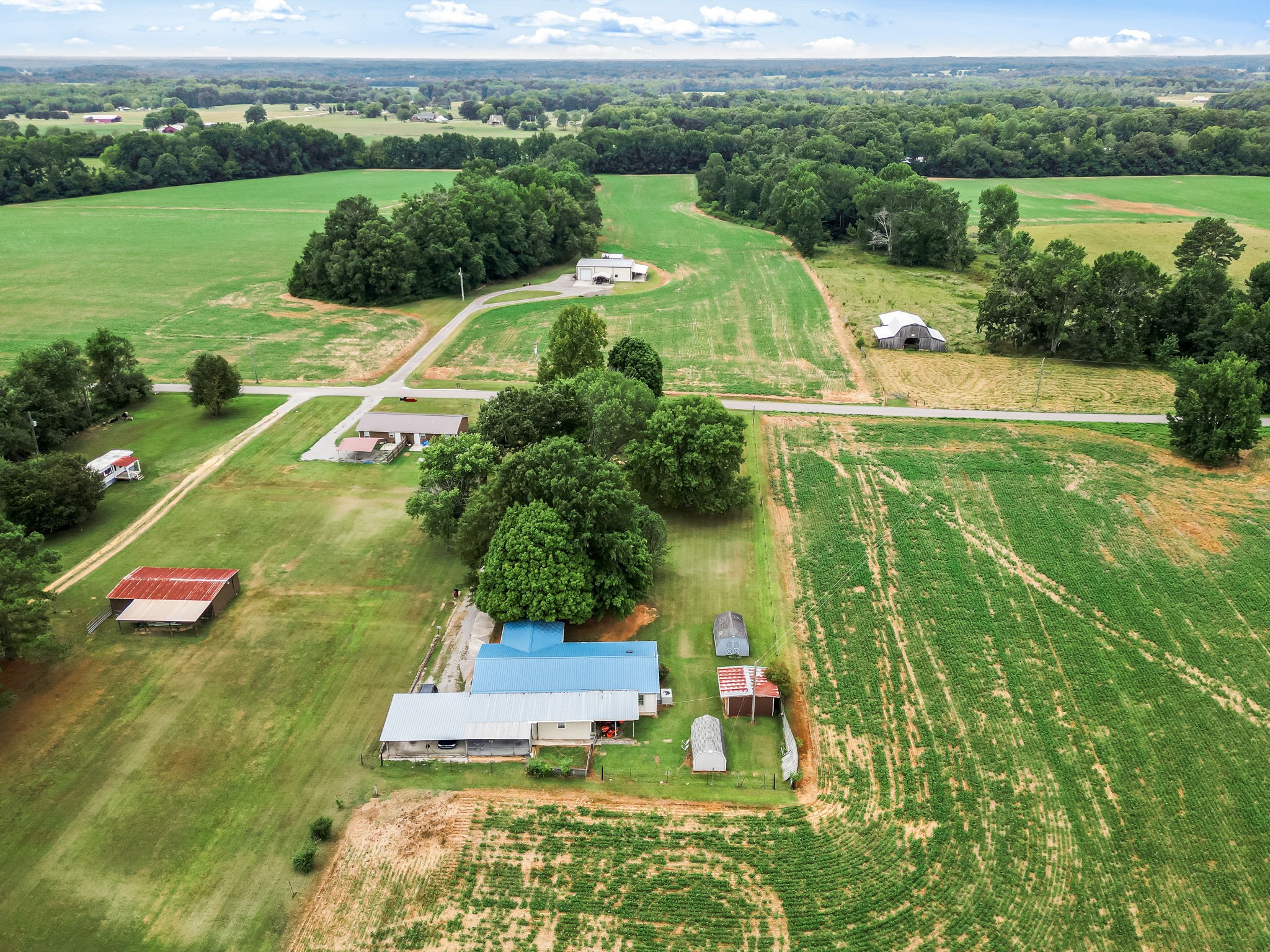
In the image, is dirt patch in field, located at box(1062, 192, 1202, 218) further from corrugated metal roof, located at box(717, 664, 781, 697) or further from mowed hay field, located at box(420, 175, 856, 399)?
corrugated metal roof, located at box(717, 664, 781, 697)

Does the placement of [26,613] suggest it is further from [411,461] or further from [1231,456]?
[1231,456]

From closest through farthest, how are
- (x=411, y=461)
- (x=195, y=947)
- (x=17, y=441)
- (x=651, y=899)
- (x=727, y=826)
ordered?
(x=195, y=947) < (x=651, y=899) < (x=727, y=826) < (x=17, y=441) < (x=411, y=461)

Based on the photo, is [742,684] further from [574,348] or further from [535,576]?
[574,348]

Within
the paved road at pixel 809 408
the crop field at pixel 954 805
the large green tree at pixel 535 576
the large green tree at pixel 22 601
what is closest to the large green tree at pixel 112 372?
the paved road at pixel 809 408

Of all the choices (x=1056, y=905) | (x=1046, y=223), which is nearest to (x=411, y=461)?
(x=1056, y=905)

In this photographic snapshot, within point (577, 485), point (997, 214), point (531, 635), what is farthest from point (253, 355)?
point (997, 214)

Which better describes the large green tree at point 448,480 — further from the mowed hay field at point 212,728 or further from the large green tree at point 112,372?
the large green tree at point 112,372
